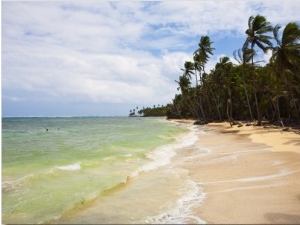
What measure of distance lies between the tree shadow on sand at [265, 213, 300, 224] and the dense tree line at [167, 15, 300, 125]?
22352 millimetres

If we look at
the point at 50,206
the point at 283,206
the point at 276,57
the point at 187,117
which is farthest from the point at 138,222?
the point at 187,117

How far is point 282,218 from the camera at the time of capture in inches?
231

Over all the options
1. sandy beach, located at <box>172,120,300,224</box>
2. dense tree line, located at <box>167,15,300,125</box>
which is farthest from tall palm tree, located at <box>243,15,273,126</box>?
sandy beach, located at <box>172,120,300,224</box>

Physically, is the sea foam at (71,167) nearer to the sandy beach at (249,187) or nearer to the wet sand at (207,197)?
the wet sand at (207,197)

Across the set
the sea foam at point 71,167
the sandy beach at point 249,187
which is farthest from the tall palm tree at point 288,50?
the sea foam at point 71,167

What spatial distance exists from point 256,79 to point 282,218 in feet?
131

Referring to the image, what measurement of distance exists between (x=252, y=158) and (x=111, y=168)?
6.03 meters

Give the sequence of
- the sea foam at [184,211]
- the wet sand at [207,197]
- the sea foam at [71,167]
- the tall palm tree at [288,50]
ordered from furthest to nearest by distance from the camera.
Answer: the tall palm tree at [288,50] → the sea foam at [71,167] → the wet sand at [207,197] → the sea foam at [184,211]

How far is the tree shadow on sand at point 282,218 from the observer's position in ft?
18.7

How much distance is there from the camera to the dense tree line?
1045 inches

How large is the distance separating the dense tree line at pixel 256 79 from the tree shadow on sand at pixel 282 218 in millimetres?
22352

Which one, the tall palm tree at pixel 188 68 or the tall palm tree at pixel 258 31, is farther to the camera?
the tall palm tree at pixel 188 68

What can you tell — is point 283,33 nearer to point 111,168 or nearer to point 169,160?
point 169,160

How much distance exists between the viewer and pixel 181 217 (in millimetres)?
6230
